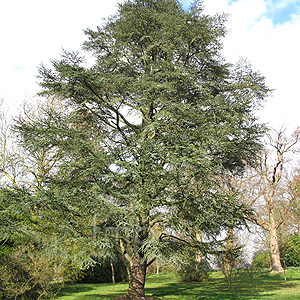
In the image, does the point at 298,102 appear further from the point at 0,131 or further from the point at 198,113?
the point at 0,131

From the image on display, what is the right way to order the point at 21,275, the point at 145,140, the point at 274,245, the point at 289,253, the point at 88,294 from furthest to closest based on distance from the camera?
the point at 289,253, the point at 274,245, the point at 88,294, the point at 21,275, the point at 145,140

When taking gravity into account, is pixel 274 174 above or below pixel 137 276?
above

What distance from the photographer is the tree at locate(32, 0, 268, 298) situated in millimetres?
8289

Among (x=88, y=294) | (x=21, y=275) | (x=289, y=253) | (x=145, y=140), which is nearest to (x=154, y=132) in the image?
(x=145, y=140)

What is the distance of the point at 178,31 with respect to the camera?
34.2 feet

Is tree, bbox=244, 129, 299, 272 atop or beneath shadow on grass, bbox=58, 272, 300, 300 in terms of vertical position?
atop

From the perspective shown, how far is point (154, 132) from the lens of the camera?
995 cm

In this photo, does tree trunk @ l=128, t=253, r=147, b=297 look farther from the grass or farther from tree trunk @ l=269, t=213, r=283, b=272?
tree trunk @ l=269, t=213, r=283, b=272

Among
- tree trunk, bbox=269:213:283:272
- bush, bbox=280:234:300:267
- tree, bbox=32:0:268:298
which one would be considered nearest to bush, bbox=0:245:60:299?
tree, bbox=32:0:268:298

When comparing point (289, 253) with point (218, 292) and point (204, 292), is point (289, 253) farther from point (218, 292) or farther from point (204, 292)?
point (204, 292)

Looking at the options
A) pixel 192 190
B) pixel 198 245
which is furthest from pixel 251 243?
pixel 192 190

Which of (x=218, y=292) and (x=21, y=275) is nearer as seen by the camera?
(x=21, y=275)

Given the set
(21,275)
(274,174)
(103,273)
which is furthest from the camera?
(274,174)

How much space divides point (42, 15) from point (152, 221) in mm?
9100
